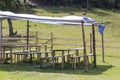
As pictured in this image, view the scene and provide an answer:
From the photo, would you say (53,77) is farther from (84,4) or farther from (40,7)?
(84,4)

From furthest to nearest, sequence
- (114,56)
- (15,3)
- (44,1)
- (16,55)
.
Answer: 1. (44,1)
2. (15,3)
3. (114,56)
4. (16,55)

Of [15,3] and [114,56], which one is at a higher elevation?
[15,3]

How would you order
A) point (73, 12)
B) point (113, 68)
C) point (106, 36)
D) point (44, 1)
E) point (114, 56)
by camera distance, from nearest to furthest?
point (113, 68)
point (114, 56)
point (106, 36)
point (73, 12)
point (44, 1)

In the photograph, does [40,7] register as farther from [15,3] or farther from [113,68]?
[113,68]

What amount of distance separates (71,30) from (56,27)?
6.29 ft

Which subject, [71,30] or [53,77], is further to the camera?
[71,30]

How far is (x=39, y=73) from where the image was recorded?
1639 cm

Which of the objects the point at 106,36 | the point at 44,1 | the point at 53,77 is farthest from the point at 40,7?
the point at 53,77

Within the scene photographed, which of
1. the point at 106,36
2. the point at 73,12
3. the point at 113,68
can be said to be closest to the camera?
the point at 113,68

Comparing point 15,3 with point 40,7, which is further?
point 40,7

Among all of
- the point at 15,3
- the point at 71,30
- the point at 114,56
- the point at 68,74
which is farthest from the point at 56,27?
the point at 68,74

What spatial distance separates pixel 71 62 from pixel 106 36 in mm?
19234

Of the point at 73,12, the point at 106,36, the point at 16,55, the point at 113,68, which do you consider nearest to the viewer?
the point at 113,68

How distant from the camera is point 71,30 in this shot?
129ft
